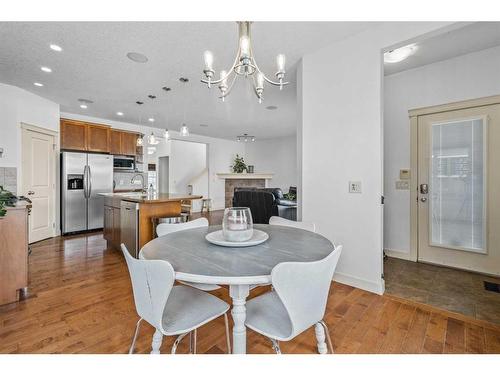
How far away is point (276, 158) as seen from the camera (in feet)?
27.9

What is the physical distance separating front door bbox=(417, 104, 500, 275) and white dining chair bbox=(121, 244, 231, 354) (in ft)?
10.0

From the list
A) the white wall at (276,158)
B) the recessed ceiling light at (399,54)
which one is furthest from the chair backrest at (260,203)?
the white wall at (276,158)

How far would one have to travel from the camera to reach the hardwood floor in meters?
1.56

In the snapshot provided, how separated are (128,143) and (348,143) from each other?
5.20 metres

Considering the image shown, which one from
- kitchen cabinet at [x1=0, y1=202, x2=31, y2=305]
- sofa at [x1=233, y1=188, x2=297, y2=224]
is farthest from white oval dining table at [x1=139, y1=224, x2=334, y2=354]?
sofa at [x1=233, y1=188, x2=297, y2=224]

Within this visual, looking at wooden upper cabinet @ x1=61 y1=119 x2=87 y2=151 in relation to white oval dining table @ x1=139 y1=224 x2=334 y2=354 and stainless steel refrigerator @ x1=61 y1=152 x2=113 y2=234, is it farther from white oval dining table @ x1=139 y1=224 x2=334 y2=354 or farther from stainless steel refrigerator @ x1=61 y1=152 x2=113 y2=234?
white oval dining table @ x1=139 y1=224 x2=334 y2=354

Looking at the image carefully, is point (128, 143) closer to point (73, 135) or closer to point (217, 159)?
point (73, 135)

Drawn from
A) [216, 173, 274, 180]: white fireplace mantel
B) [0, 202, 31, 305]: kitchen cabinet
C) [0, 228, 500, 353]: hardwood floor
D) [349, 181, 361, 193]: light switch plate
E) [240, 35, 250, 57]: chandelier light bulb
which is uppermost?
[240, 35, 250, 57]: chandelier light bulb

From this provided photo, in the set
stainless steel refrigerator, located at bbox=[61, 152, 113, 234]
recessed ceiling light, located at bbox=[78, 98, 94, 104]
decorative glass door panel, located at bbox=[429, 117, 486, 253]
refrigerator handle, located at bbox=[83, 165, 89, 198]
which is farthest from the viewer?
refrigerator handle, located at bbox=[83, 165, 89, 198]

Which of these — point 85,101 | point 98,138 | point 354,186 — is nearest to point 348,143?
point 354,186

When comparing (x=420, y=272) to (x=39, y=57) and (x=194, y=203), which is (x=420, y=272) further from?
(x=194, y=203)

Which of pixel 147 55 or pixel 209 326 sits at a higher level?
pixel 147 55

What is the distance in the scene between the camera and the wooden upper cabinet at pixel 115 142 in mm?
5477

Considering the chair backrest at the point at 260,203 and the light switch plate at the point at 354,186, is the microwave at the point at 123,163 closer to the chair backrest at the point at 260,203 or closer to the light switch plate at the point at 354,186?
the chair backrest at the point at 260,203
